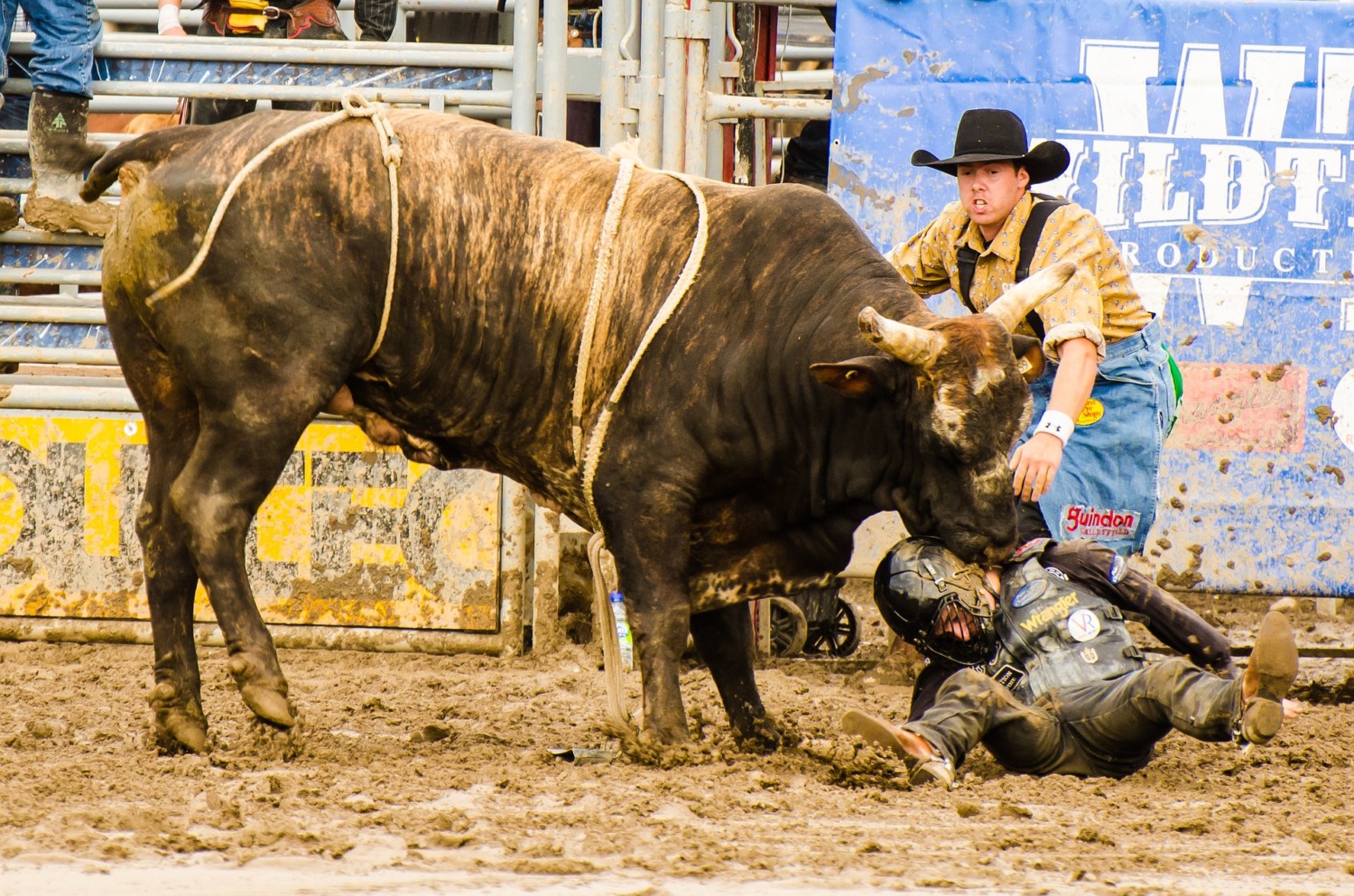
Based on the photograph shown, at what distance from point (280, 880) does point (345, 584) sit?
10.4ft

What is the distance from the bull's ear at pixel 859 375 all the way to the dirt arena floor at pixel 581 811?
39.5 inches

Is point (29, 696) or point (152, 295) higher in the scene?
point (152, 295)

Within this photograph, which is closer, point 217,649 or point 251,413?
point 251,413

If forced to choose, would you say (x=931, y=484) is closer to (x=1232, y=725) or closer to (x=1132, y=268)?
(x=1232, y=725)

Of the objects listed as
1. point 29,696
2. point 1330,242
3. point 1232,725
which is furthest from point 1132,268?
point 29,696

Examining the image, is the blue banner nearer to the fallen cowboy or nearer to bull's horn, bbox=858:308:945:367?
the fallen cowboy

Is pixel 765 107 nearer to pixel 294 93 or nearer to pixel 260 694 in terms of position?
pixel 294 93

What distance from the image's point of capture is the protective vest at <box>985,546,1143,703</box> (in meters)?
4.71

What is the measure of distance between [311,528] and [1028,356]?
302cm

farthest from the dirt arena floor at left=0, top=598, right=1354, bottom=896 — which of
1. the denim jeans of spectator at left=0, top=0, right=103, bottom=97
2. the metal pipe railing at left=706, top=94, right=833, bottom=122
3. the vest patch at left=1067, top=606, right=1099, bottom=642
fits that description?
the denim jeans of spectator at left=0, top=0, right=103, bottom=97

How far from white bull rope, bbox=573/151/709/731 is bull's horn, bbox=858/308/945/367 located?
2.13ft

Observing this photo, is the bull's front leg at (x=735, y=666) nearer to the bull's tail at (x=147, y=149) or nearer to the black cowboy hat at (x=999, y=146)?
the black cowboy hat at (x=999, y=146)

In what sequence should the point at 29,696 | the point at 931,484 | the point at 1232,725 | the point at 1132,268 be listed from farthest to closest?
the point at 1132,268, the point at 29,696, the point at 931,484, the point at 1232,725

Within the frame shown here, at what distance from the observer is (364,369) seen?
4895mm
